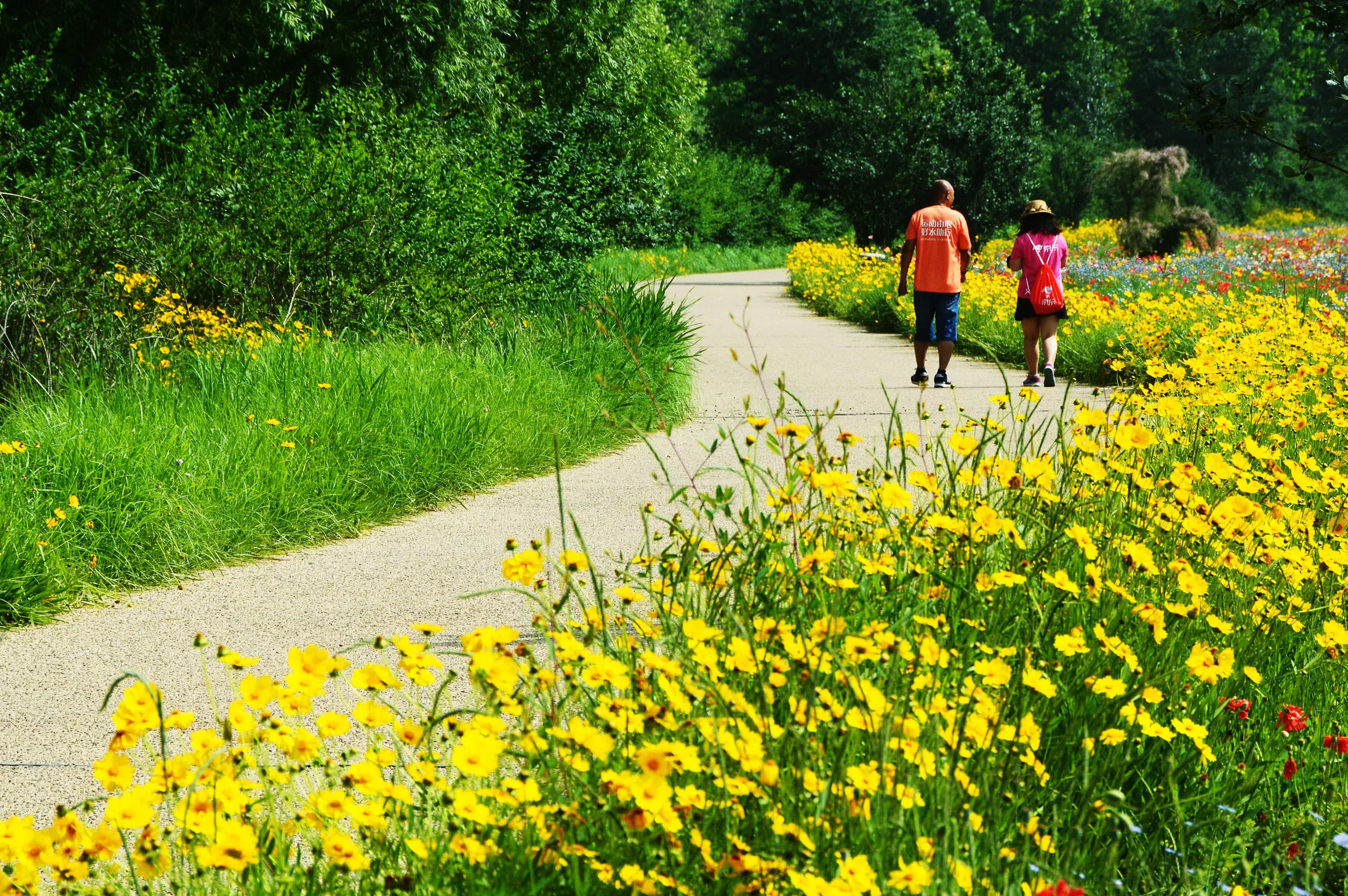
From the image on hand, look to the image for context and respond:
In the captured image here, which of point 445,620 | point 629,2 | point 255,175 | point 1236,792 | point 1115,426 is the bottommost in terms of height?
point 445,620

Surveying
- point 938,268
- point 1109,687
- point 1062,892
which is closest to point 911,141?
point 938,268

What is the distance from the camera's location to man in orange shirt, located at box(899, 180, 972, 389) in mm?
10297

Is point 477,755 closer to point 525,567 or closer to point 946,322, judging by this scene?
point 525,567

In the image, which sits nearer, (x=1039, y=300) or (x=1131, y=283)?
(x=1039, y=300)

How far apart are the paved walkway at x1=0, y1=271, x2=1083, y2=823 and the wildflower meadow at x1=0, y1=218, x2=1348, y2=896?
0.16m

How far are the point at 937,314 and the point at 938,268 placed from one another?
0.39 metres

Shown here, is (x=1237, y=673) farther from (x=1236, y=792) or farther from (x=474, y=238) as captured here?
(x=474, y=238)

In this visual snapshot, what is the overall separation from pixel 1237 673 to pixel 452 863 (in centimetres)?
187

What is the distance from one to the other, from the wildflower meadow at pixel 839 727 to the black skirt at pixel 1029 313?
6477mm

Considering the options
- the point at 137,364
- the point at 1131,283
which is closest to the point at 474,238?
the point at 137,364

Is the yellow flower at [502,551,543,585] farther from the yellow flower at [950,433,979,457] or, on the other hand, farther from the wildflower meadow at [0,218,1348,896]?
the yellow flower at [950,433,979,457]

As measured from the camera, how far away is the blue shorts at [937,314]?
1034 centimetres

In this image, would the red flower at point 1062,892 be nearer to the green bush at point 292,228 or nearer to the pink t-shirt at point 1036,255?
the green bush at point 292,228

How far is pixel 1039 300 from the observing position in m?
10.1
